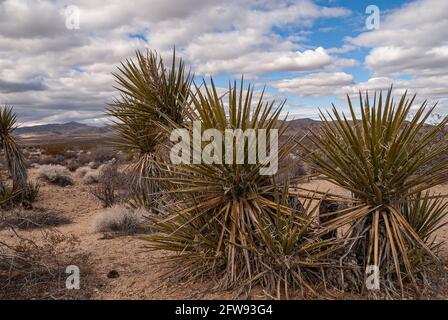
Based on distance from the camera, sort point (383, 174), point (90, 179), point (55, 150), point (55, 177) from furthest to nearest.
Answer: point (55, 150) → point (90, 179) → point (55, 177) → point (383, 174)

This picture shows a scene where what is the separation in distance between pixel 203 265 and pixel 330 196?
1869mm

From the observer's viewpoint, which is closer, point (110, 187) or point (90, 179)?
point (110, 187)

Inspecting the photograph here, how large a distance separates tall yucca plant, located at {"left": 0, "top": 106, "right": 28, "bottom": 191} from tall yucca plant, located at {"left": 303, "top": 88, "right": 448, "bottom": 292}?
35.0 feet

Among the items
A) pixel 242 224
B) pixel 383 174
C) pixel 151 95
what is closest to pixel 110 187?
pixel 151 95

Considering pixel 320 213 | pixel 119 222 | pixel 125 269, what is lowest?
pixel 125 269

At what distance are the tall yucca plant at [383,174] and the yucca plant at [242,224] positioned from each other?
0.51 metres

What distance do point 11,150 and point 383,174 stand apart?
11274mm

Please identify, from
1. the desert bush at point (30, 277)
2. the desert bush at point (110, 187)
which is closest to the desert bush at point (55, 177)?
the desert bush at point (110, 187)

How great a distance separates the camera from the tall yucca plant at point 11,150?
11875 mm

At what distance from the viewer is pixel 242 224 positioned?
4660 mm

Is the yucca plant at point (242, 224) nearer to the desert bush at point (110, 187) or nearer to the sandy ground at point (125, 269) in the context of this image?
the sandy ground at point (125, 269)

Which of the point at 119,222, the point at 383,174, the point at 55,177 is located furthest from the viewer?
the point at 55,177

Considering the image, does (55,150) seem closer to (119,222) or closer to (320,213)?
(119,222)
